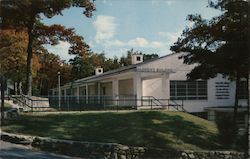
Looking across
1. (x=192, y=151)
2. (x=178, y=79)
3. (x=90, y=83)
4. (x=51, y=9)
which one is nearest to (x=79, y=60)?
(x=90, y=83)

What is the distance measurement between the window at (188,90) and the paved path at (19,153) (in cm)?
2217

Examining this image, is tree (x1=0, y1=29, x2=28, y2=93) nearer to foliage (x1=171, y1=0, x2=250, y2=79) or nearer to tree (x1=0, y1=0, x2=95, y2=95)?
tree (x1=0, y1=0, x2=95, y2=95)

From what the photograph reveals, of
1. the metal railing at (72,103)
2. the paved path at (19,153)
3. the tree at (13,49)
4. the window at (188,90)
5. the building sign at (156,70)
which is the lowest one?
the paved path at (19,153)

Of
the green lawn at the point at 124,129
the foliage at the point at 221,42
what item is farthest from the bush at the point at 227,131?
the foliage at the point at 221,42

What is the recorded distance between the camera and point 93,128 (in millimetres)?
19766

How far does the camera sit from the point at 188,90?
123 ft

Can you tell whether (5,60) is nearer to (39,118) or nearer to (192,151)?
(39,118)

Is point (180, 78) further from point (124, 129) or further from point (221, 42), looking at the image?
point (124, 129)

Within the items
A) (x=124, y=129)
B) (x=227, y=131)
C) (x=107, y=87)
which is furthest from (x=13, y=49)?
(x=227, y=131)

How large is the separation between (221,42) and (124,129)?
6263 mm

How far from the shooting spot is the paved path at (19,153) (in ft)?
44.8

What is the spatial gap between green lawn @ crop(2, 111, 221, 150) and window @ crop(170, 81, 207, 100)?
12726 millimetres

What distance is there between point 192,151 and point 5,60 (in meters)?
27.0

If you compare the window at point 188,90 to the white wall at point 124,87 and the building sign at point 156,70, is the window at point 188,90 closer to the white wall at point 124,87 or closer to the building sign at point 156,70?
the building sign at point 156,70
